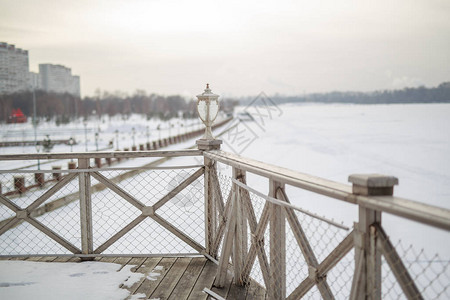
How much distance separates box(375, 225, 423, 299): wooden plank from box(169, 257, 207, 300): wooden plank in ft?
6.63

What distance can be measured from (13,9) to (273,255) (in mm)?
24787

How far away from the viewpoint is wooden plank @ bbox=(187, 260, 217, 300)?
337 centimetres

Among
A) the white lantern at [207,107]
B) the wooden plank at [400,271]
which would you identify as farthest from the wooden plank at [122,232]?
the wooden plank at [400,271]

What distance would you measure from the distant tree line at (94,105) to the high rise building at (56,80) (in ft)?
12.7

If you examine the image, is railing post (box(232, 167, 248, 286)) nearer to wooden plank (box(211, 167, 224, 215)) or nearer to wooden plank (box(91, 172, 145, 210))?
wooden plank (box(211, 167, 224, 215))

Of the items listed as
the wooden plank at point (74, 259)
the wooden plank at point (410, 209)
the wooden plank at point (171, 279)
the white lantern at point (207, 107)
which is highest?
the white lantern at point (207, 107)

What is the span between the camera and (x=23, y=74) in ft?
232

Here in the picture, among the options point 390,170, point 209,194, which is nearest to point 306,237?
point 209,194

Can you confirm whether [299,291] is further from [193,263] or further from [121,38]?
[121,38]

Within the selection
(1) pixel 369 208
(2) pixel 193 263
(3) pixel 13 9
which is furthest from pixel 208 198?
(3) pixel 13 9

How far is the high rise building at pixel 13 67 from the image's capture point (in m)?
53.8

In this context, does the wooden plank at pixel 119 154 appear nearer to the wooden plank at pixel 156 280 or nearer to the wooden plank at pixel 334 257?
the wooden plank at pixel 156 280

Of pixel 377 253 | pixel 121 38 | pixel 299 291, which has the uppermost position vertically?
pixel 121 38

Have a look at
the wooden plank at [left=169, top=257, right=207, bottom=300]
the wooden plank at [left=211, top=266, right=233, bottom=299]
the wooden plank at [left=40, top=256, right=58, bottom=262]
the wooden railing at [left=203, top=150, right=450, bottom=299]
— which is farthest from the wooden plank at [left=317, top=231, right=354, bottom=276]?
the wooden plank at [left=40, top=256, right=58, bottom=262]
